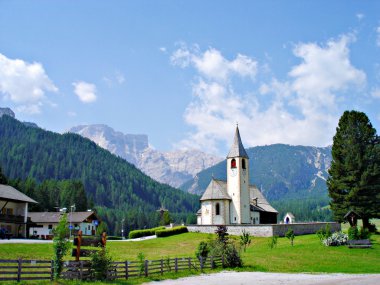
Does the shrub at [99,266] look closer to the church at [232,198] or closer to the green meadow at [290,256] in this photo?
the green meadow at [290,256]

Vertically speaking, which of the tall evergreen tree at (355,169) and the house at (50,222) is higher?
the tall evergreen tree at (355,169)

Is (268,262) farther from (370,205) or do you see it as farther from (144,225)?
(144,225)

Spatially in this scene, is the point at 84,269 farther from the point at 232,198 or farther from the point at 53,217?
the point at 53,217

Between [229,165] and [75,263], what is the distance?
179 ft

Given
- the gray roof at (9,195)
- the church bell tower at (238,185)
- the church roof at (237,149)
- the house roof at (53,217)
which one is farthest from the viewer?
the house roof at (53,217)

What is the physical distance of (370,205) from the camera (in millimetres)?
59656

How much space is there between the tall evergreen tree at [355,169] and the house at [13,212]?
4518 cm

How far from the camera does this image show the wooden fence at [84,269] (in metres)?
24.7

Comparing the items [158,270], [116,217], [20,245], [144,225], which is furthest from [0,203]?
[116,217]

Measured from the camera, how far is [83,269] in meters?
27.0

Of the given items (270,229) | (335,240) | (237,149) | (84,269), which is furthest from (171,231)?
(84,269)

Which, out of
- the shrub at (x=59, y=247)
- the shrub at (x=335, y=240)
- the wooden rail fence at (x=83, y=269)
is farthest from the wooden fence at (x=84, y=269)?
the shrub at (x=335, y=240)

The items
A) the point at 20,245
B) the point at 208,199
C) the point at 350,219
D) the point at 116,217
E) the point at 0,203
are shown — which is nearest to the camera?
the point at 20,245

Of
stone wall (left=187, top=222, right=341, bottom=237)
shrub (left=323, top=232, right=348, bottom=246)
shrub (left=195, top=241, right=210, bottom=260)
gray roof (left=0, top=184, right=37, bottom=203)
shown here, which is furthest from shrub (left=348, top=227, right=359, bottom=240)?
gray roof (left=0, top=184, right=37, bottom=203)
